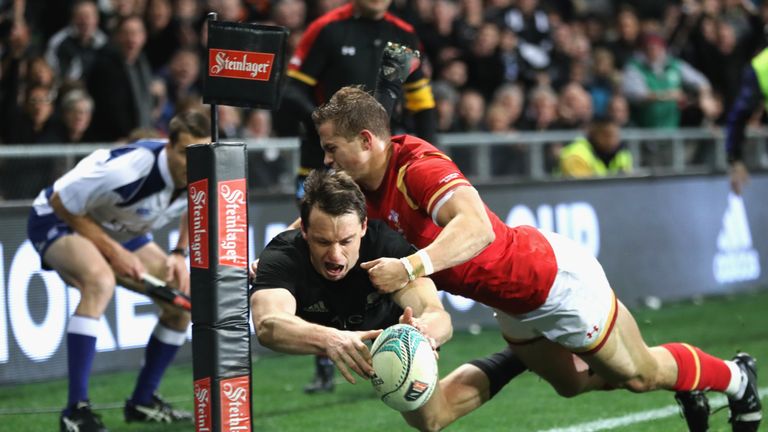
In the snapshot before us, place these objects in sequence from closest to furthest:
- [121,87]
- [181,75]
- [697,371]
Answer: [697,371]
[121,87]
[181,75]

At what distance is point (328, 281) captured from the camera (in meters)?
5.08

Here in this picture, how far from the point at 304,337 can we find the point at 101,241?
283 centimetres

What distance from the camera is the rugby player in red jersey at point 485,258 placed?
4996 millimetres

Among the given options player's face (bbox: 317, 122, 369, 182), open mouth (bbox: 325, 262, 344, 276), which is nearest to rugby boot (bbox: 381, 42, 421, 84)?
player's face (bbox: 317, 122, 369, 182)

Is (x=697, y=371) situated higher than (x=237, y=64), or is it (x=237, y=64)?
(x=237, y=64)

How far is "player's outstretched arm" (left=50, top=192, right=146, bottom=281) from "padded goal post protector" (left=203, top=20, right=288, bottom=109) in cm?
242

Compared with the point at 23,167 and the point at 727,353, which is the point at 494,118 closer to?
the point at 727,353

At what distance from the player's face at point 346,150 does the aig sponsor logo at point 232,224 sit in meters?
0.55

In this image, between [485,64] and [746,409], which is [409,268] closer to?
[746,409]

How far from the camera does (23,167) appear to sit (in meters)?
8.95

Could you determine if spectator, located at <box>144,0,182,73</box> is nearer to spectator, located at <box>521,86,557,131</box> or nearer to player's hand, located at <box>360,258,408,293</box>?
spectator, located at <box>521,86,557,131</box>

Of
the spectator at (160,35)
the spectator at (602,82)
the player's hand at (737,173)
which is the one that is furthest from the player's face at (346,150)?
the spectator at (602,82)


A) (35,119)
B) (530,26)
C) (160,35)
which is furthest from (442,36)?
(35,119)

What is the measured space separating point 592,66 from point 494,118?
3102 millimetres
